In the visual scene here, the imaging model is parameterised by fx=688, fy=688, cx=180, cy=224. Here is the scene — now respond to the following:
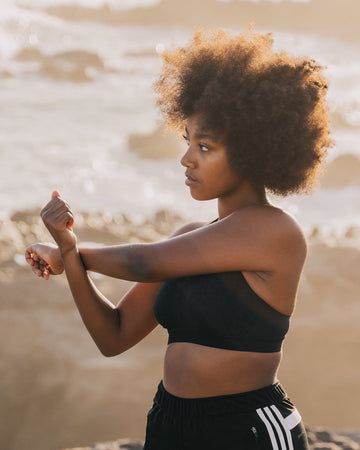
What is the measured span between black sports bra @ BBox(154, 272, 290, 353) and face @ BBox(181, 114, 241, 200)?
24 cm

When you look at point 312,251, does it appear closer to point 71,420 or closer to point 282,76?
point 71,420

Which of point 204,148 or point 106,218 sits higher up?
point 106,218

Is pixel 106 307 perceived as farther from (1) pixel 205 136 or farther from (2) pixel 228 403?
(1) pixel 205 136

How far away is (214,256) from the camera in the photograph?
169 cm

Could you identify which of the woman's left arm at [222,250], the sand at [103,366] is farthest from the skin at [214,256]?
the sand at [103,366]

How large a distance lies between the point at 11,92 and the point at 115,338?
13.6m

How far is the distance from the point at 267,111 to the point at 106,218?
6.40 meters

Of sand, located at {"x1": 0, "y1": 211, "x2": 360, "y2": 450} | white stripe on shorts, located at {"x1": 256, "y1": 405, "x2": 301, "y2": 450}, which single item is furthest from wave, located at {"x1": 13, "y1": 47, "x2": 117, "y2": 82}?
white stripe on shorts, located at {"x1": 256, "y1": 405, "x2": 301, "y2": 450}

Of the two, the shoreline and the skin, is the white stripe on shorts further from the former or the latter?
the shoreline

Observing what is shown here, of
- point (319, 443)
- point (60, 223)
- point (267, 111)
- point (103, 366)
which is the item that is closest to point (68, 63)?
point (103, 366)

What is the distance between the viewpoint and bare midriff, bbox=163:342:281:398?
1.74m

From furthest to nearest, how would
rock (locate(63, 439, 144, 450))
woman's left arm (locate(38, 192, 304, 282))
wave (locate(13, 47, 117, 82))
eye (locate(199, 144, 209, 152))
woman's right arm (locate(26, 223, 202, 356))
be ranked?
wave (locate(13, 47, 117, 82)) < rock (locate(63, 439, 144, 450)) < woman's right arm (locate(26, 223, 202, 356)) < eye (locate(199, 144, 209, 152)) < woman's left arm (locate(38, 192, 304, 282))

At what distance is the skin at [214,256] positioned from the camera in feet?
5.55

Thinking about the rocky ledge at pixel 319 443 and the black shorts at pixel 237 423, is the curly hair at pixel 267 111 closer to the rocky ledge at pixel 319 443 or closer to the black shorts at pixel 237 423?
the black shorts at pixel 237 423
